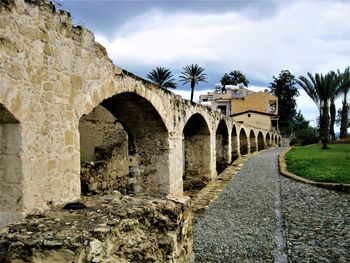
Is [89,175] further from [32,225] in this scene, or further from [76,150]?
[32,225]

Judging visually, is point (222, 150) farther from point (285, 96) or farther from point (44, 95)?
point (285, 96)

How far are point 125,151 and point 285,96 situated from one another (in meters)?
46.5

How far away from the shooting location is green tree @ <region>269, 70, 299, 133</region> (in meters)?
51.1

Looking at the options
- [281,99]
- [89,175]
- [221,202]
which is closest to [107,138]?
[89,175]

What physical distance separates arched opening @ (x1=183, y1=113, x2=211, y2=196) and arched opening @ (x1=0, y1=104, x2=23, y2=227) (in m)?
9.65

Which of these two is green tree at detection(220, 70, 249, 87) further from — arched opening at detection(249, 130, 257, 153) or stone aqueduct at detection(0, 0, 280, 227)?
stone aqueduct at detection(0, 0, 280, 227)

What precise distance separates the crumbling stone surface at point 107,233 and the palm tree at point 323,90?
63.4ft

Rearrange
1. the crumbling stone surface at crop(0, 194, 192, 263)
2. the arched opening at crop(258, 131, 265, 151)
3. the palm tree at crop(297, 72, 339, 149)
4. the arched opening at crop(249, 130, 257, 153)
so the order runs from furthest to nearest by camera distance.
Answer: the arched opening at crop(258, 131, 265, 151), the arched opening at crop(249, 130, 257, 153), the palm tree at crop(297, 72, 339, 149), the crumbling stone surface at crop(0, 194, 192, 263)

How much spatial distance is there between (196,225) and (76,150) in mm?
2734

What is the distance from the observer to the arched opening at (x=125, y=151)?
328 inches

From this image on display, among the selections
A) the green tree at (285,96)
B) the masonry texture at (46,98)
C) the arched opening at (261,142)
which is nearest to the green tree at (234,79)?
the green tree at (285,96)

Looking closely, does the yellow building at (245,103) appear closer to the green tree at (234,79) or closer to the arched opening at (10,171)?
the green tree at (234,79)

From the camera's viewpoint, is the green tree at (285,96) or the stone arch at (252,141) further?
the green tree at (285,96)

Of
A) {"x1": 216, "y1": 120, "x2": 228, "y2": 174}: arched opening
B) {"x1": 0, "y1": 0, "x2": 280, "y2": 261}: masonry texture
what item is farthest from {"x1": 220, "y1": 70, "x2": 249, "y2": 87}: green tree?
{"x1": 0, "y1": 0, "x2": 280, "y2": 261}: masonry texture
